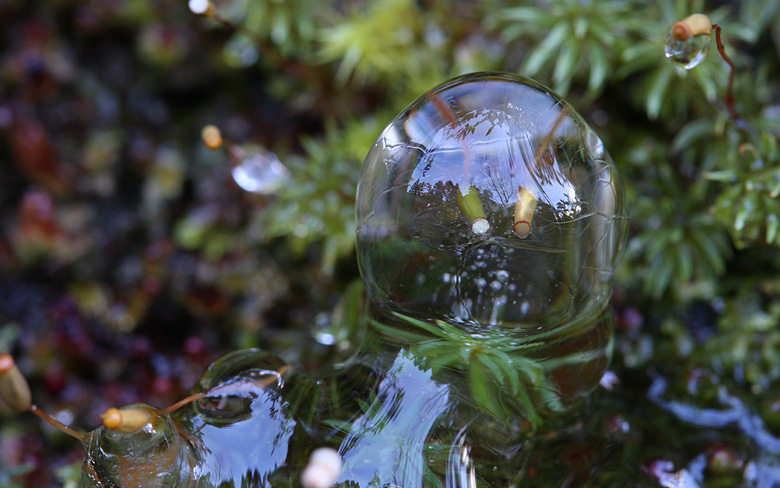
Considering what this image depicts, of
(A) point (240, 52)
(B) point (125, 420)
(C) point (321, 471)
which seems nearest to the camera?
(C) point (321, 471)

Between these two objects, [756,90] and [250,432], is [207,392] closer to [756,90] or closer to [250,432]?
[250,432]

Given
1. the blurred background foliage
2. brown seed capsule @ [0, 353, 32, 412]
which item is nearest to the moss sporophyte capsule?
brown seed capsule @ [0, 353, 32, 412]

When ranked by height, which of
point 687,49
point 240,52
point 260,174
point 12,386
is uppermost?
point 687,49

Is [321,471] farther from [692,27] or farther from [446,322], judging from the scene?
[692,27]

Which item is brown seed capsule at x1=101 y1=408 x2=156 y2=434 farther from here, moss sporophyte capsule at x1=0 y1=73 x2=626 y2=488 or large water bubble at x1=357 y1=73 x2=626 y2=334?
large water bubble at x1=357 y1=73 x2=626 y2=334

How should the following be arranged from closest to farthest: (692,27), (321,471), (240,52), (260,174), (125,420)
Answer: (321,471), (125,420), (692,27), (260,174), (240,52)

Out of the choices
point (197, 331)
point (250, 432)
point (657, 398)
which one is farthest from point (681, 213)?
point (197, 331)

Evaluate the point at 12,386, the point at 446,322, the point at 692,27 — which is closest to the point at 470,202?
the point at 446,322
